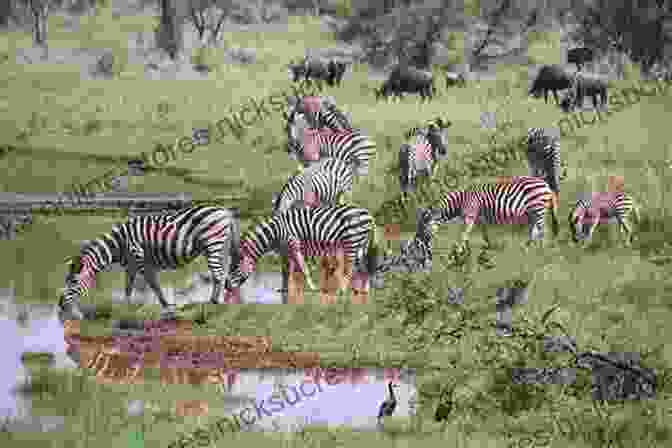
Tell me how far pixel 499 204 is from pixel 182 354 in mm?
2098

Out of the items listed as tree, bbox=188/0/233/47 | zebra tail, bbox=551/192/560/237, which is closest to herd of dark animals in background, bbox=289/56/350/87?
tree, bbox=188/0/233/47

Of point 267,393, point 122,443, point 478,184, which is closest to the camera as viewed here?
point 122,443

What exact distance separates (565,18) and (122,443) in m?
3.70

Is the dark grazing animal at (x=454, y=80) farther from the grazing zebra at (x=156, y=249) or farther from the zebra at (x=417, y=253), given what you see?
the grazing zebra at (x=156, y=249)

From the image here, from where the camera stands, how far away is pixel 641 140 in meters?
7.86

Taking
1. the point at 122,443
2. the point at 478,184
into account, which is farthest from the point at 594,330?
the point at 122,443

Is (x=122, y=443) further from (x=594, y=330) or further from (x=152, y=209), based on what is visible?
(x=594, y=330)

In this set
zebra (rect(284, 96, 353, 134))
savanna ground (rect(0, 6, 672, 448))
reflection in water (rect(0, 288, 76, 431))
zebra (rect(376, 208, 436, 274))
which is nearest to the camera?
reflection in water (rect(0, 288, 76, 431))

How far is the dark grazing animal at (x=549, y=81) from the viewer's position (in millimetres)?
7949

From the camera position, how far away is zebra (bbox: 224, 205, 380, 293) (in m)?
7.64

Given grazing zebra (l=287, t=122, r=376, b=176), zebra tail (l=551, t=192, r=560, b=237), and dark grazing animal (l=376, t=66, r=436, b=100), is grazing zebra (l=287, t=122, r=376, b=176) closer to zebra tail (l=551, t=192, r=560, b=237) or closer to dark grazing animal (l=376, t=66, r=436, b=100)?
dark grazing animal (l=376, t=66, r=436, b=100)

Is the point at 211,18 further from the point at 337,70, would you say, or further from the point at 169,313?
the point at 169,313

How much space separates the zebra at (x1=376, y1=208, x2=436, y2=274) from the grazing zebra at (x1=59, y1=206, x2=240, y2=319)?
921mm

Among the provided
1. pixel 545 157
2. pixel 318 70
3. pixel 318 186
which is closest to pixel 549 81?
pixel 545 157
